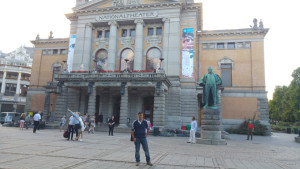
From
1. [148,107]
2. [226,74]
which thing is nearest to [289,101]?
[226,74]

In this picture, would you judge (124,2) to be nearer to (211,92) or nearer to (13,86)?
(211,92)

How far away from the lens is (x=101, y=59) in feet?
115

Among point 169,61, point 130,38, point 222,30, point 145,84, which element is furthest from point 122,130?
point 222,30

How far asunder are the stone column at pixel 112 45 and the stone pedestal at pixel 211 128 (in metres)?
19.5

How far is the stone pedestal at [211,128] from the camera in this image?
52.6ft

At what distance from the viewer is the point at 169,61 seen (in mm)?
31047

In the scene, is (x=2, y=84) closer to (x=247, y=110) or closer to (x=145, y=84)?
(x=145, y=84)

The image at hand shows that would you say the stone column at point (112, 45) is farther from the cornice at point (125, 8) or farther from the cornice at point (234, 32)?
the cornice at point (234, 32)

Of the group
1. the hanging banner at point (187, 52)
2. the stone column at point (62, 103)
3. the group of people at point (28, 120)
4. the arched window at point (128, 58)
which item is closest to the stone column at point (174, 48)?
the hanging banner at point (187, 52)

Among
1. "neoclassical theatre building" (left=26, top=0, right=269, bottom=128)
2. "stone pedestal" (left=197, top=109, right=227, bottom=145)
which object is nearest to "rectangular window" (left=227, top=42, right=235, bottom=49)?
"neoclassical theatre building" (left=26, top=0, right=269, bottom=128)

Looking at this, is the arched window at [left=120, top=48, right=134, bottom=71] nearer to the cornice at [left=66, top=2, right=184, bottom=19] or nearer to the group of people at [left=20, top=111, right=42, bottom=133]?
the cornice at [left=66, top=2, right=184, bottom=19]

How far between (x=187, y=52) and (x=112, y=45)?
11055 millimetres

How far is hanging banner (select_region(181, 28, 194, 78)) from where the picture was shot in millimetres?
30875

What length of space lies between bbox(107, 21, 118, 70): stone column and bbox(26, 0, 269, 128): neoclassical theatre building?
0.15 meters
